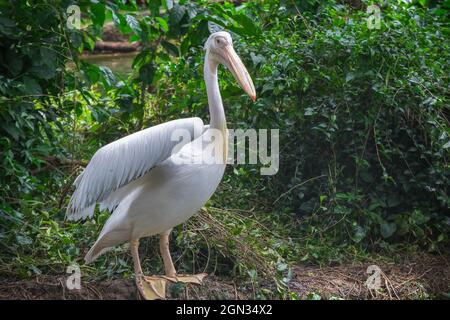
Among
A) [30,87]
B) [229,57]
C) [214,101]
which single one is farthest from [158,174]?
[30,87]

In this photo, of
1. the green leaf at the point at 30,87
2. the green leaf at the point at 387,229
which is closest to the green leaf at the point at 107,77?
the green leaf at the point at 30,87

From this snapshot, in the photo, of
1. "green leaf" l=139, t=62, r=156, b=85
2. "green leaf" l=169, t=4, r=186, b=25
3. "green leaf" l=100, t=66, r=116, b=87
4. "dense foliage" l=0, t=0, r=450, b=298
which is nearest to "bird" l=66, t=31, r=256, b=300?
"dense foliage" l=0, t=0, r=450, b=298

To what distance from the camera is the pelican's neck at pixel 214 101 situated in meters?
4.01

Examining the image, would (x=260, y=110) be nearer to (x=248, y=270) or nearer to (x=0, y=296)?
(x=248, y=270)

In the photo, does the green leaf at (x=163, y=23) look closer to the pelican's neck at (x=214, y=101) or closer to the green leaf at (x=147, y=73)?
the green leaf at (x=147, y=73)

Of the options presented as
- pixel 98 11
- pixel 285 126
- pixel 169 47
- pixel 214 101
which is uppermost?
pixel 98 11

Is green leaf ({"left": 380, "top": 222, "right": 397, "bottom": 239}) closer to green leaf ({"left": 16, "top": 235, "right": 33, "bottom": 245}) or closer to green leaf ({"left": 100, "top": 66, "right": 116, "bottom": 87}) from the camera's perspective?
green leaf ({"left": 100, "top": 66, "right": 116, "bottom": 87})

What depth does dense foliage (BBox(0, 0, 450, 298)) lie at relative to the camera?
4.81m

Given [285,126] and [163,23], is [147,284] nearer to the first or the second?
[285,126]

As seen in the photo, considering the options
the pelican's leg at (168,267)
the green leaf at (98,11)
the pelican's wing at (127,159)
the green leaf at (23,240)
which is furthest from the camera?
the green leaf at (98,11)

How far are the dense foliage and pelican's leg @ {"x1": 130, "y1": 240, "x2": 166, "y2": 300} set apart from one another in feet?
1.38

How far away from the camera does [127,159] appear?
3.83m

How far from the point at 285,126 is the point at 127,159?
1956mm

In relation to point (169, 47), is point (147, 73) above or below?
below
